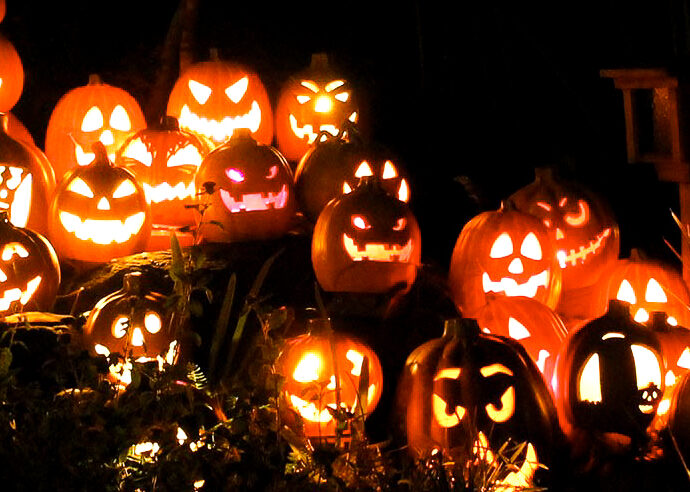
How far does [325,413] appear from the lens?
5598 millimetres

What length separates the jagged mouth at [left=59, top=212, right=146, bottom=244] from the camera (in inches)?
275

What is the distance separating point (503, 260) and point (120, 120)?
9.65 feet

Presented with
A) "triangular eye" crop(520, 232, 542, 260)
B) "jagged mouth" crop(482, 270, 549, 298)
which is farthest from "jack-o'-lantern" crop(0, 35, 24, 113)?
"triangular eye" crop(520, 232, 542, 260)

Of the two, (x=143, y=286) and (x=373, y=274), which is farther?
(x=373, y=274)

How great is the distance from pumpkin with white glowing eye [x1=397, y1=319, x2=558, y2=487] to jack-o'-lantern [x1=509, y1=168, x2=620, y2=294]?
1904 millimetres

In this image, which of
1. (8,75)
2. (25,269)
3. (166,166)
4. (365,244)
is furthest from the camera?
(8,75)

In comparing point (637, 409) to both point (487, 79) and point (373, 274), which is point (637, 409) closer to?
point (373, 274)

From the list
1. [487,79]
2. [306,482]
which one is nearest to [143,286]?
[306,482]

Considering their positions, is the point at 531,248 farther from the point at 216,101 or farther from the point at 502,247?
the point at 216,101

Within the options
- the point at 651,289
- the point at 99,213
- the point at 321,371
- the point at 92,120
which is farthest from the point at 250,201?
the point at 651,289

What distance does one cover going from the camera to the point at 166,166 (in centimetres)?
753

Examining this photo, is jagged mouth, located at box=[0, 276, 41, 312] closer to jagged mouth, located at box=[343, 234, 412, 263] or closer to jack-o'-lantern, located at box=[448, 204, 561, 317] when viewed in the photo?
jagged mouth, located at box=[343, 234, 412, 263]

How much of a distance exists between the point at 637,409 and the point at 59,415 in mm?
2496

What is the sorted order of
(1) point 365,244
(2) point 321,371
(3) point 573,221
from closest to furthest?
(2) point 321,371
(1) point 365,244
(3) point 573,221
